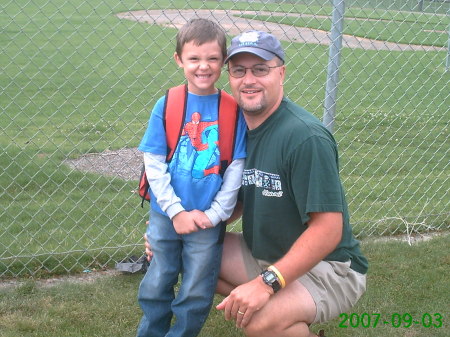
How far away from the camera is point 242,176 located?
3260 millimetres

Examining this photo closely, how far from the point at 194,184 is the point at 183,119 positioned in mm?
286

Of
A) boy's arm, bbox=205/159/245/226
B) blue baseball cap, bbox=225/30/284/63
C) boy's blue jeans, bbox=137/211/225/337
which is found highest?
blue baseball cap, bbox=225/30/284/63

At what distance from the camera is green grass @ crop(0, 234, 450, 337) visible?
383cm

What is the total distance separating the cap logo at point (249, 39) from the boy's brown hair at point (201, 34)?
0.12 m

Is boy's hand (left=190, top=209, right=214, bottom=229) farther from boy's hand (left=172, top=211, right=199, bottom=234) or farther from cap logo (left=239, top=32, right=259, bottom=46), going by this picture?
cap logo (left=239, top=32, right=259, bottom=46)

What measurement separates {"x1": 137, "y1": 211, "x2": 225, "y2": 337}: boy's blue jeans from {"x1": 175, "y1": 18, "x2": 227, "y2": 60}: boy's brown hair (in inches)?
31.0

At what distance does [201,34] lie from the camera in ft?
10.3

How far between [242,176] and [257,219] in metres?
0.20

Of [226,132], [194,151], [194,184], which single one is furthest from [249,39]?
[194,184]

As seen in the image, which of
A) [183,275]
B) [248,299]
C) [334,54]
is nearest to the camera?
[248,299]

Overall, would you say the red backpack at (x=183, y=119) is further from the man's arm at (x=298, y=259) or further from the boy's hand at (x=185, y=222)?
the man's arm at (x=298, y=259)

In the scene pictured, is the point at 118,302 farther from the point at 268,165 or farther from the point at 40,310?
the point at 268,165

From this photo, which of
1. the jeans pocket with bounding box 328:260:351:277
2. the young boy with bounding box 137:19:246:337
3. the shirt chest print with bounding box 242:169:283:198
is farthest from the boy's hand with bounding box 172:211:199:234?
the jeans pocket with bounding box 328:260:351:277

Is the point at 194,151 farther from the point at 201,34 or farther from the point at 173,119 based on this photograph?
the point at 201,34
